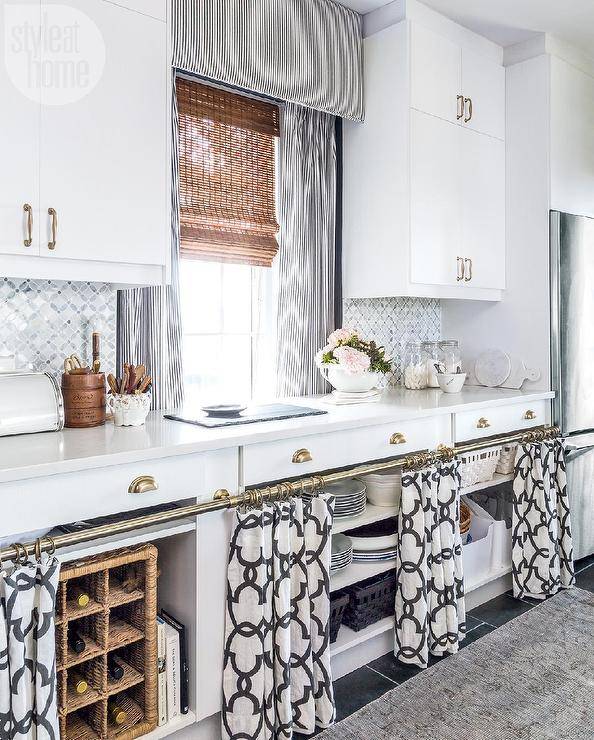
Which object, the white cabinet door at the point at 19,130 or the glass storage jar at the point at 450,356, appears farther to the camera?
the glass storage jar at the point at 450,356

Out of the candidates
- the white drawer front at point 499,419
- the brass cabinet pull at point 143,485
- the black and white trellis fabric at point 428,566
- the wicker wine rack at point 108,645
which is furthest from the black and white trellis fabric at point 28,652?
the white drawer front at point 499,419

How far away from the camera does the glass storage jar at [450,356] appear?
3.03 metres

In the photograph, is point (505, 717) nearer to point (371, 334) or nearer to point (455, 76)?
point (371, 334)

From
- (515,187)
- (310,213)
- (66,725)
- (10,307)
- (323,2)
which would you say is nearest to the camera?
(66,725)

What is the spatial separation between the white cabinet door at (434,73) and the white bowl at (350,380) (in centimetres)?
117

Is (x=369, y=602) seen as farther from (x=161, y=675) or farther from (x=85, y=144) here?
(x=85, y=144)

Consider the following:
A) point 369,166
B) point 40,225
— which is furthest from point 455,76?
point 40,225

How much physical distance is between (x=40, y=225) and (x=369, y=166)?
1608mm

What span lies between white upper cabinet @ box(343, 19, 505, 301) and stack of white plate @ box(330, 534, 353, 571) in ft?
3.56

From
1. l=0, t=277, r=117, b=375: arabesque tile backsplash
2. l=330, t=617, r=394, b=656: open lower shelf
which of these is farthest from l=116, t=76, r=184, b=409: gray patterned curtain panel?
l=330, t=617, r=394, b=656: open lower shelf

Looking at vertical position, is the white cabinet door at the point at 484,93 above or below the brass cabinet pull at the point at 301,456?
above

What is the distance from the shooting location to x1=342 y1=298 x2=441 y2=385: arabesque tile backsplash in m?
3.05

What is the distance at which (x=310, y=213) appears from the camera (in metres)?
2.80

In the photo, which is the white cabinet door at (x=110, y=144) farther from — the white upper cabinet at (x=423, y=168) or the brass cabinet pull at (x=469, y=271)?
the brass cabinet pull at (x=469, y=271)
